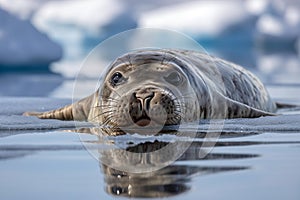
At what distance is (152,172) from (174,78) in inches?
Answer: 80.1

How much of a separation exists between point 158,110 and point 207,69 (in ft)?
5.19

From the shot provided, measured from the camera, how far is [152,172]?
249 centimetres

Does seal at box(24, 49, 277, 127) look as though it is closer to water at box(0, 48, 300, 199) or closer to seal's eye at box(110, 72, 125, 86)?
seal's eye at box(110, 72, 125, 86)

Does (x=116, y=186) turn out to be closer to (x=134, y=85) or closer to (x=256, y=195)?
(x=256, y=195)

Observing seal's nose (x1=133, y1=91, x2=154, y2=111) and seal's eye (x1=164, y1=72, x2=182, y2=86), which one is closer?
seal's nose (x1=133, y1=91, x2=154, y2=111)

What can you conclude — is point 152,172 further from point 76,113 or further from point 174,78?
point 76,113

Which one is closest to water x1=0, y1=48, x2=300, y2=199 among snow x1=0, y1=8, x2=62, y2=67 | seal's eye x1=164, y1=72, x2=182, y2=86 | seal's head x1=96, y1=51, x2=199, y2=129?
seal's head x1=96, y1=51, x2=199, y2=129

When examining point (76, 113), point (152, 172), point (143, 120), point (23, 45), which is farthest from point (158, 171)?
point (23, 45)

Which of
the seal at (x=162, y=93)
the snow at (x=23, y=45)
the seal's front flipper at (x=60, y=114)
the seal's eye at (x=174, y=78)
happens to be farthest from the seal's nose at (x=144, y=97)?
the snow at (x=23, y=45)

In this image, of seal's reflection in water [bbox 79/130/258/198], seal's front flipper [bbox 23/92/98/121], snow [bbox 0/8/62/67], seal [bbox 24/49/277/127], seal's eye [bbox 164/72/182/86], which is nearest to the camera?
seal's reflection in water [bbox 79/130/258/198]

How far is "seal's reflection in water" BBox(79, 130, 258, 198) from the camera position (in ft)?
7.13

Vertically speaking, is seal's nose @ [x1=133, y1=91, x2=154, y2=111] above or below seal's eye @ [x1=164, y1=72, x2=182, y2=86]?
below

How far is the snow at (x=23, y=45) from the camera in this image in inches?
552

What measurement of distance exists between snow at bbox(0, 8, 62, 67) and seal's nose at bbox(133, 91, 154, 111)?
10.4 m
